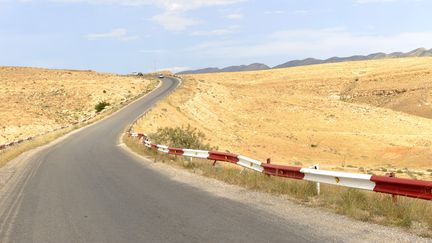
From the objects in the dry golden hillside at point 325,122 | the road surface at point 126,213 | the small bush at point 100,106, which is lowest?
the dry golden hillside at point 325,122

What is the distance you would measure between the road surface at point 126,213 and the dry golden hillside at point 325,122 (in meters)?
18.0

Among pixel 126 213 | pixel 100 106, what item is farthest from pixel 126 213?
pixel 100 106

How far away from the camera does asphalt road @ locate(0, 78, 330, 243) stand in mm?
8008

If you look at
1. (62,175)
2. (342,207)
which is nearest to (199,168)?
(62,175)

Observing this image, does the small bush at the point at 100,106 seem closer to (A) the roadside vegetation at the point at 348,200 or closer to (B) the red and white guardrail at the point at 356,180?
(A) the roadside vegetation at the point at 348,200

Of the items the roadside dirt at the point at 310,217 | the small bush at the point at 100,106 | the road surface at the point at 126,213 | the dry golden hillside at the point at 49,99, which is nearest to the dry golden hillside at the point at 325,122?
the small bush at the point at 100,106

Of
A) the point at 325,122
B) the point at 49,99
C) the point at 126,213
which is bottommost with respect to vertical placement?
the point at 325,122

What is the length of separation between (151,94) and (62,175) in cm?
5198

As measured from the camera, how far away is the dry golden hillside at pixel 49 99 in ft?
165

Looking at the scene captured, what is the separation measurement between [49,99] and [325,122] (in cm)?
3777

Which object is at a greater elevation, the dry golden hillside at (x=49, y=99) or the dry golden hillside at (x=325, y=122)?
the dry golden hillside at (x=49, y=99)

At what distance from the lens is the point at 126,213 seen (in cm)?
1006

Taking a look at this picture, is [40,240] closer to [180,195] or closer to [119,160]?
[180,195]

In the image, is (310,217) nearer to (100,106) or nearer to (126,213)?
(126,213)
